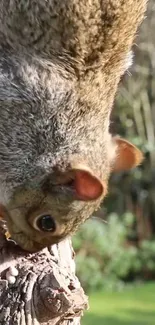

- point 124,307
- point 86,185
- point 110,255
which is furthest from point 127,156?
point 110,255

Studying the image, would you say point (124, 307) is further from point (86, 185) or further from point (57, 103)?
→ point (86, 185)

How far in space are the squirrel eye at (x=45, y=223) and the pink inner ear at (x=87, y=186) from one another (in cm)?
24

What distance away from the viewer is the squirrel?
3.13 metres

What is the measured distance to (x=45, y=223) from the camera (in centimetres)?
323

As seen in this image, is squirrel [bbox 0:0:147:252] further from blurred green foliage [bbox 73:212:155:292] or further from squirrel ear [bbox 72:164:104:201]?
blurred green foliage [bbox 73:212:155:292]

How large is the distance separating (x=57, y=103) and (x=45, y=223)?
42 cm

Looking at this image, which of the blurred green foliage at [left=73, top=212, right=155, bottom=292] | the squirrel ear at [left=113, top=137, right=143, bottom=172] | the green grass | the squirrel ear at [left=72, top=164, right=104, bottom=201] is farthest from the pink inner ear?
the blurred green foliage at [left=73, top=212, right=155, bottom=292]

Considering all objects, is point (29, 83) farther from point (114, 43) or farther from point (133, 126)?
point (133, 126)

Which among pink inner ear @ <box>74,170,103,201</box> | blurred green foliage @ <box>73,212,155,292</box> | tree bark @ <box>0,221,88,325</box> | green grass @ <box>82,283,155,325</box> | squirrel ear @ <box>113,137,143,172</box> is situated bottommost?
tree bark @ <box>0,221,88,325</box>

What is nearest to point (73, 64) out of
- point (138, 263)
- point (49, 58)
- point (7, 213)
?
point (49, 58)

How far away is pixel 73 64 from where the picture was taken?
3207 mm

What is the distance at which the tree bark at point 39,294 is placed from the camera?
2.35m

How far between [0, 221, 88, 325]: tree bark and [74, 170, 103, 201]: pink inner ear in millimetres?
401

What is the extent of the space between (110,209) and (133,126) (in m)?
1.15
